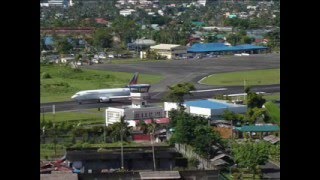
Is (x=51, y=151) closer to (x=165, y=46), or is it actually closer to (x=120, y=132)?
(x=120, y=132)

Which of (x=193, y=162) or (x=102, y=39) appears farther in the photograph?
(x=102, y=39)

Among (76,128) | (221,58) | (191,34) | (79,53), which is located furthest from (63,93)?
(191,34)

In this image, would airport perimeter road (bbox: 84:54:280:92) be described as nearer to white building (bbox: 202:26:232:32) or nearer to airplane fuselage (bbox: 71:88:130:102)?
airplane fuselage (bbox: 71:88:130:102)

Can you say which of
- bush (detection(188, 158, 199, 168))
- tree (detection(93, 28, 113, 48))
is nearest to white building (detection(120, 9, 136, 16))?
tree (detection(93, 28, 113, 48))

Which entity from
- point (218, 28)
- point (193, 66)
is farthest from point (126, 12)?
point (193, 66)
